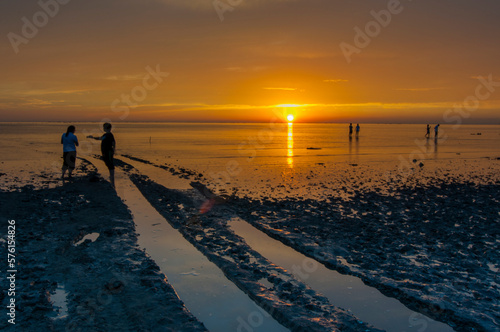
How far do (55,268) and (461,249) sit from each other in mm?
9722

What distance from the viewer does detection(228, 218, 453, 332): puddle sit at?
6000mm

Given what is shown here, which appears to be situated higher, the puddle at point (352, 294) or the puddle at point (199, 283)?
the puddle at point (199, 283)

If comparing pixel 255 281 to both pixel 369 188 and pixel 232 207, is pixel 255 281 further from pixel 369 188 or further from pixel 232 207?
pixel 369 188

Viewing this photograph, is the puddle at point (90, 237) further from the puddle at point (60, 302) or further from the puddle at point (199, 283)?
the puddle at point (60, 302)

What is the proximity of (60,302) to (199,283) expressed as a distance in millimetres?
2475

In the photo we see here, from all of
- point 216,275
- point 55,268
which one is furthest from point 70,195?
point 216,275

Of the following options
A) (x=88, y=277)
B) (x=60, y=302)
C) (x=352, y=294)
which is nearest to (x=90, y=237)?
(x=88, y=277)

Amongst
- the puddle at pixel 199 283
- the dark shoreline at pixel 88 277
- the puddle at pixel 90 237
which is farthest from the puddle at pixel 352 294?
the puddle at pixel 90 237

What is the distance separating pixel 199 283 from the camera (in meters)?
7.34

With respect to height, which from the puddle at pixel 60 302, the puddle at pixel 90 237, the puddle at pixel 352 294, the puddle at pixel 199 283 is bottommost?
the puddle at pixel 352 294

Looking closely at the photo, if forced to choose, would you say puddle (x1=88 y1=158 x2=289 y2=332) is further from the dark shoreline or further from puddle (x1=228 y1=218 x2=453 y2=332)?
puddle (x1=228 y1=218 x2=453 y2=332)

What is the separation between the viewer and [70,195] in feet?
51.2

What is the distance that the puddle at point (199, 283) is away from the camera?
19.5ft

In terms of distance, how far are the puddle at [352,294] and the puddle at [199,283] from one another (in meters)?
1.51
